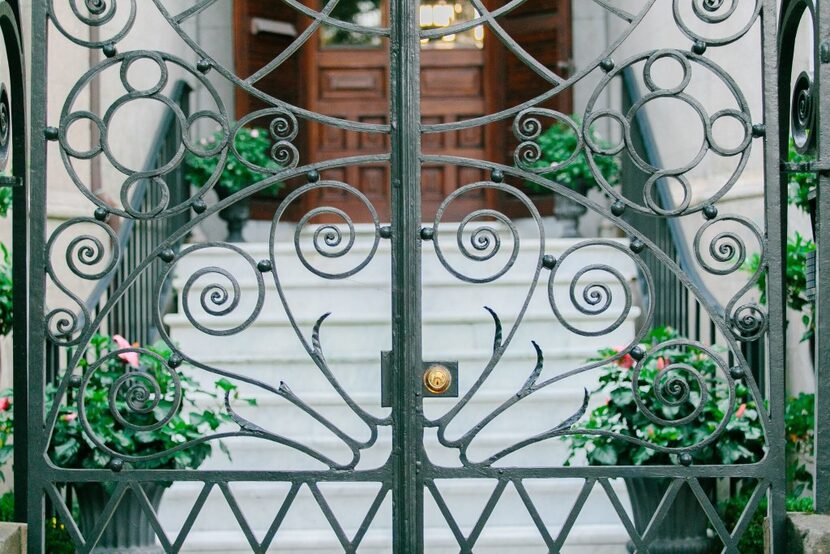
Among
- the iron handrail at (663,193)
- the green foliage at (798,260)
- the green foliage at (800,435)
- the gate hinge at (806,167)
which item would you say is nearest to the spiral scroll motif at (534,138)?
the gate hinge at (806,167)

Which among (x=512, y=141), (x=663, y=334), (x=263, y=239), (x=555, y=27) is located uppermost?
(x=555, y=27)

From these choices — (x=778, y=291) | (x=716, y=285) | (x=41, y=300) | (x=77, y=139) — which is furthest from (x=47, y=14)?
(x=716, y=285)

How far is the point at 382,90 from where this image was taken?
8.73 m

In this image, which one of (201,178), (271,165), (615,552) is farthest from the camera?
(271,165)

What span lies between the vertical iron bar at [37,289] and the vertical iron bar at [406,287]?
94 centimetres

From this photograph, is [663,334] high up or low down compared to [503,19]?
down

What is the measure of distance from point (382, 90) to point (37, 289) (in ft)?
19.1

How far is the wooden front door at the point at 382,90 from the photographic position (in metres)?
8.62

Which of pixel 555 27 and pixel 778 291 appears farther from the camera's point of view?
pixel 555 27

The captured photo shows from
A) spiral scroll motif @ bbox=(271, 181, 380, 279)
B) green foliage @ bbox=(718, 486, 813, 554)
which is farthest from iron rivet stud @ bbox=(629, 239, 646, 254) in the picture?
green foliage @ bbox=(718, 486, 813, 554)

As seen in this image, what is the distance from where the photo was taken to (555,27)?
8383mm

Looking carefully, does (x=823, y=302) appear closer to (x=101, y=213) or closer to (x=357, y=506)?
(x=101, y=213)

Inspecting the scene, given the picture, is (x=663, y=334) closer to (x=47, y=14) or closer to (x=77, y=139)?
(x=47, y=14)

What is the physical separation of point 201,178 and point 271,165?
0.77 metres
